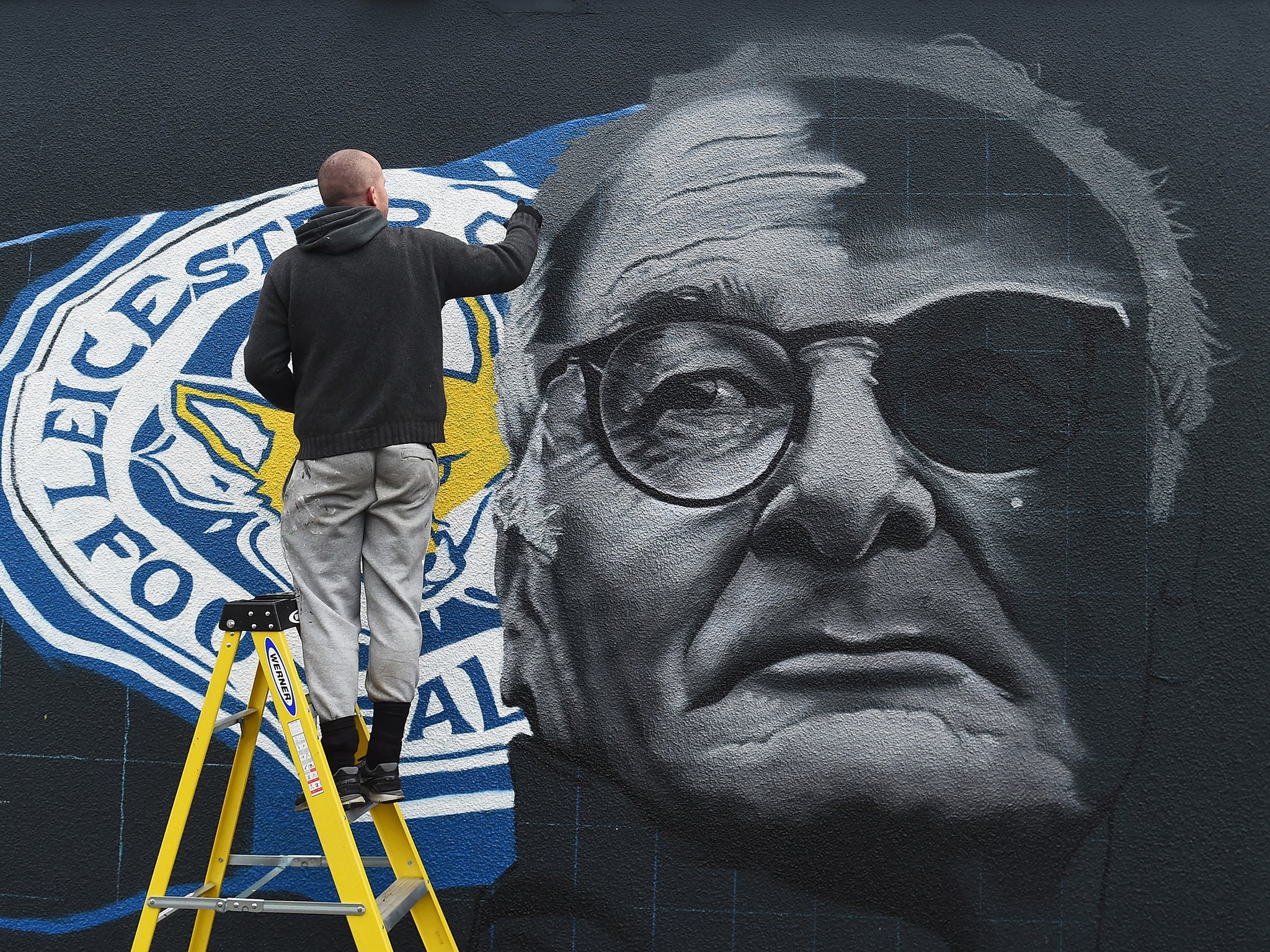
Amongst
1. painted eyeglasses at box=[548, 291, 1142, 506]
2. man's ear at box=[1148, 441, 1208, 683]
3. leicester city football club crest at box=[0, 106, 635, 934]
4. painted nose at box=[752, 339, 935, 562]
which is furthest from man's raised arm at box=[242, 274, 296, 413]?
man's ear at box=[1148, 441, 1208, 683]

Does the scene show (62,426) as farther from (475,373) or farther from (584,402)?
(584,402)

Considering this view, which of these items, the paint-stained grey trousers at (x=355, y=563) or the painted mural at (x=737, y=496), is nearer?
the paint-stained grey trousers at (x=355, y=563)

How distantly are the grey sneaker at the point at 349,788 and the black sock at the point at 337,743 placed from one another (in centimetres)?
2

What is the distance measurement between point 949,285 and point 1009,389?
38 centimetres

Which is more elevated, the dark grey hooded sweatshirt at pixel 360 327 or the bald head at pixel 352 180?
the bald head at pixel 352 180

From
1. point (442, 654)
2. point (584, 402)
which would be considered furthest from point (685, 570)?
point (442, 654)

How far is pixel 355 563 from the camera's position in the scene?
244 cm

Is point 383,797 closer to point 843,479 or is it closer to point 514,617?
point 514,617

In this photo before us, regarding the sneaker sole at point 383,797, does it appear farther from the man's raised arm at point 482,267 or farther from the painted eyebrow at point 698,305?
the painted eyebrow at point 698,305

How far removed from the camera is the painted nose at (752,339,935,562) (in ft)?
9.49

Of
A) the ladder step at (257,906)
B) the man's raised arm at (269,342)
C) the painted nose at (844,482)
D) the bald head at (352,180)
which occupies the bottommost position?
the ladder step at (257,906)

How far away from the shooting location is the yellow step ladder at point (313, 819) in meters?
2.19

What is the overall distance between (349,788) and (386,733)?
0.16 m


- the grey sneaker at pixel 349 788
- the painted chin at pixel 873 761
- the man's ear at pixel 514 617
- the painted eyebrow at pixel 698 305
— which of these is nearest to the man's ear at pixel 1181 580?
the painted chin at pixel 873 761
